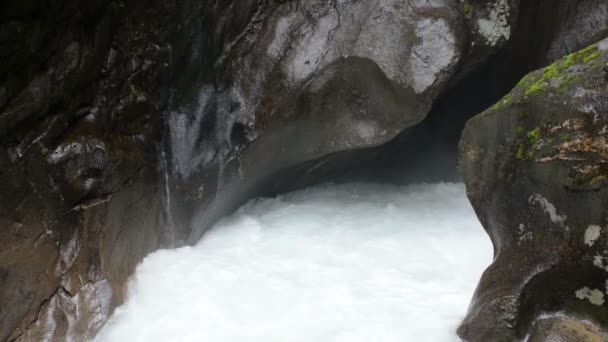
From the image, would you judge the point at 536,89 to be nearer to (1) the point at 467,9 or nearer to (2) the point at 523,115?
(2) the point at 523,115

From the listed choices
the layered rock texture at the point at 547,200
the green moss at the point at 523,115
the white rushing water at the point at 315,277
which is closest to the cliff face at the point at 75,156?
the white rushing water at the point at 315,277

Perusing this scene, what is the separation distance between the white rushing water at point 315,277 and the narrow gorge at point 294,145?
5 cm

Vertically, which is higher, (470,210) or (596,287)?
(470,210)

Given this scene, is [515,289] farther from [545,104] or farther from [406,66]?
[406,66]

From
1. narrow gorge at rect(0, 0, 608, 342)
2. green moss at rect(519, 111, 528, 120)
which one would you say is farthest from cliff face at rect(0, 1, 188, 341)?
green moss at rect(519, 111, 528, 120)

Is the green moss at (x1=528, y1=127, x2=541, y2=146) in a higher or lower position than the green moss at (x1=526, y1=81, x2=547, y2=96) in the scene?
lower

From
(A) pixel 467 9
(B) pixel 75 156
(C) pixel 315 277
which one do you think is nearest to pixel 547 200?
(C) pixel 315 277

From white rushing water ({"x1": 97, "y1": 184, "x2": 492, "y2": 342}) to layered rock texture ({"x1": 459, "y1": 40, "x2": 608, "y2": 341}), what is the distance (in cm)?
78

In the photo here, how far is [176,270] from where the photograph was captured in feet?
18.7

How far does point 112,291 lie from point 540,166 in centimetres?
365

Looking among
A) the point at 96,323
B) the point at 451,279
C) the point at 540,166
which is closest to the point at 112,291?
the point at 96,323

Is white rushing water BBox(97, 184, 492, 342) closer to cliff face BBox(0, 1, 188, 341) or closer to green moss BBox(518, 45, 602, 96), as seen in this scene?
cliff face BBox(0, 1, 188, 341)

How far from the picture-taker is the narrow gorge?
3.54 metres

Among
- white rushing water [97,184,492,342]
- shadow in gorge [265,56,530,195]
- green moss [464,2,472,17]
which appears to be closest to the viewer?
white rushing water [97,184,492,342]
